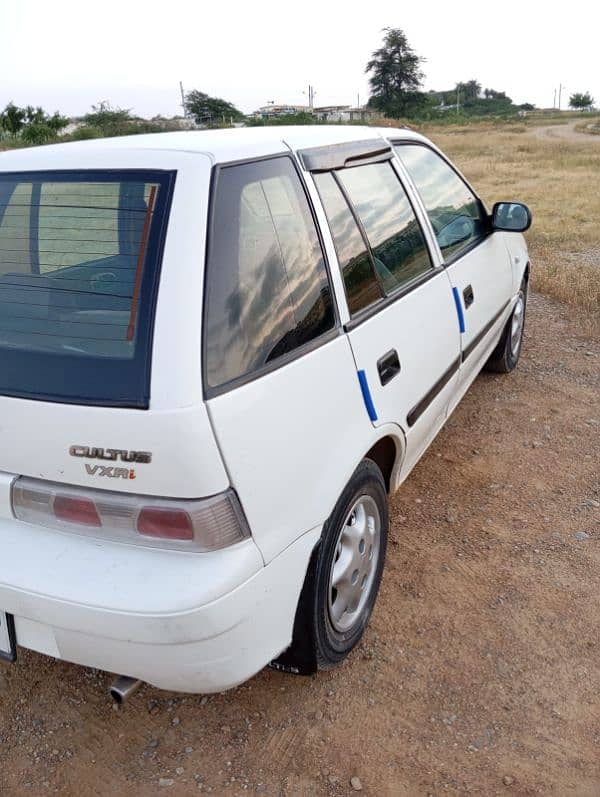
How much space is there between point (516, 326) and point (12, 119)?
4655 cm

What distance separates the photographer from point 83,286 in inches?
76.7

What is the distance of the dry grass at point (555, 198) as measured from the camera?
720cm

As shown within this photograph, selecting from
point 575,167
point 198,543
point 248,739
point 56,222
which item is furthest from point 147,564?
point 575,167

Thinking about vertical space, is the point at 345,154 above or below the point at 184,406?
above

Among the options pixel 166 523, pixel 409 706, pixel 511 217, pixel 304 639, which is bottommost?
pixel 409 706

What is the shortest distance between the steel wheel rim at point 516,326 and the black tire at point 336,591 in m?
2.61

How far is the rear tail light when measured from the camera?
1.67 metres

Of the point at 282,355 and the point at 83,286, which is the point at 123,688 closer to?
the point at 282,355

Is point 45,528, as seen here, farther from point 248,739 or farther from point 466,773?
point 466,773

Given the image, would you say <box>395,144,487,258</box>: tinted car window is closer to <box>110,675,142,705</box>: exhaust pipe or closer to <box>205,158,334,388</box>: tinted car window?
<box>205,158,334,388</box>: tinted car window

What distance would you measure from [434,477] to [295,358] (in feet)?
6.40

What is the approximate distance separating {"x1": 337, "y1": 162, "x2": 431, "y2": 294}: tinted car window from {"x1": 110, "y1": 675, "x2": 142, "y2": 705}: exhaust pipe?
161 cm

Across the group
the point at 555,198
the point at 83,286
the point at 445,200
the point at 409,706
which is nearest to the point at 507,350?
the point at 445,200

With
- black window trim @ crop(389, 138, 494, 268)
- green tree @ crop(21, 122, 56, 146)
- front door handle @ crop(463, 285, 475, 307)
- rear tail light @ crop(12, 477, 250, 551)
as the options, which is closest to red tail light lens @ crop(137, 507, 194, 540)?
rear tail light @ crop(12, 477, 250, 551)
